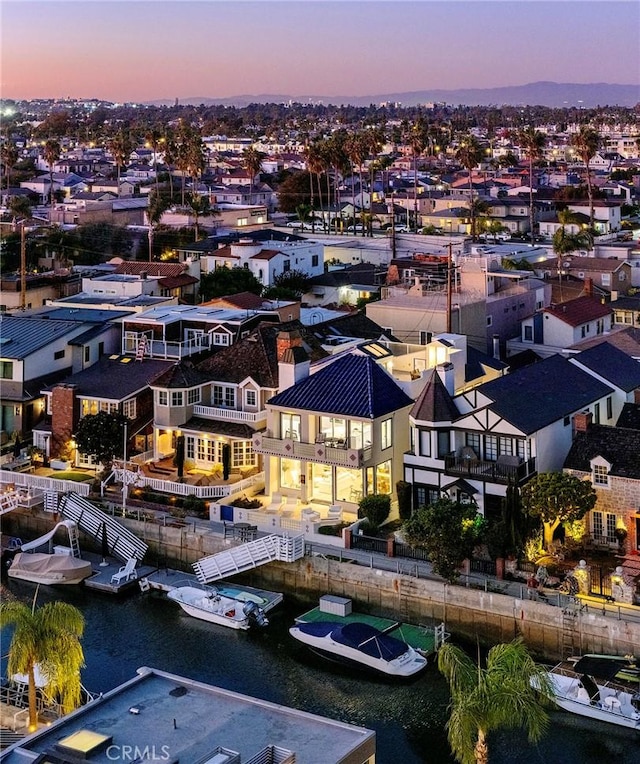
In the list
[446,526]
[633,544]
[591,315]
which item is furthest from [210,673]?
[591,315]

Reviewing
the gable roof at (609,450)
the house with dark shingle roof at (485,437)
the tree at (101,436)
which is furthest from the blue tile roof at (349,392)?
the tree at (101,436)

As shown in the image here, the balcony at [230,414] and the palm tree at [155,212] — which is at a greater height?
the palm tree at [155,212]

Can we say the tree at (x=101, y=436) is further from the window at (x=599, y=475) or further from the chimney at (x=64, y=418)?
the window at (x=599, y=475)

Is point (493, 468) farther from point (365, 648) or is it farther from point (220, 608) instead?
point (220, 608)

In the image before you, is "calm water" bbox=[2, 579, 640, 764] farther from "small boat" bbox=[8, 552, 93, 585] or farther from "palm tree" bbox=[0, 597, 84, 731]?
"palm tree" bbox=[0, 597, 84, 731]

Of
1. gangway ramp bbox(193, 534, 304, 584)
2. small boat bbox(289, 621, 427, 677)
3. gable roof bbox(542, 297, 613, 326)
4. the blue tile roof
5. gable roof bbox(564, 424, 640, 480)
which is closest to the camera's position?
small boat bbox(289, 621, 427, 677)

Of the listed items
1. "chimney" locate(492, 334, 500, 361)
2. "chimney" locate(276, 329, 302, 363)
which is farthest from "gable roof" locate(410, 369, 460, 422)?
"chimney" locate(492, 334, 500, 361)
